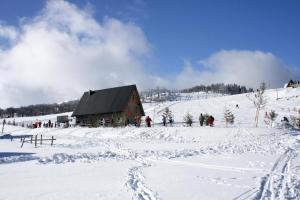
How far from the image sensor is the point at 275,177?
14227mm

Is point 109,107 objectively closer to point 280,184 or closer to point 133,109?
point 133,109

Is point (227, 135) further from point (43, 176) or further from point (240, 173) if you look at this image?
point (43, 176)

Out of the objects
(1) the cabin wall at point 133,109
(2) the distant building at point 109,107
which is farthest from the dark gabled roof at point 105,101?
(1) the cabin wall at point 133,109

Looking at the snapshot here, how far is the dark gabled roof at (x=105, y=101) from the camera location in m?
60.0

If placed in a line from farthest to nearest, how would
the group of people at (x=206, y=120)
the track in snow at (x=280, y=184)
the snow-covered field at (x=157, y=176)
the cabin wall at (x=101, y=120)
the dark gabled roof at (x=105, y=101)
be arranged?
the dark gabled roof at (x=105, y=101) → the cabin wall at (x=101, y=120) → the group of people at (x=206, y=120) → the snow-covered field at (x=157, y=176) → the track in snow at (x=280, y=184)

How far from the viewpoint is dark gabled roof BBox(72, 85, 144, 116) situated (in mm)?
60031

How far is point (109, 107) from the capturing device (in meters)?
61.2

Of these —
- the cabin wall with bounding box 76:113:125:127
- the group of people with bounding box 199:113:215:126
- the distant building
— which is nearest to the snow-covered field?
the group of people with bounding box 199:113:215:126

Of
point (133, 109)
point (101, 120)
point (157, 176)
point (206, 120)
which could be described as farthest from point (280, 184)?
point (101, 120)

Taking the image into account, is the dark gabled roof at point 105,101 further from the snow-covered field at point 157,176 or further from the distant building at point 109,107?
the snow-covered field at point 157,176

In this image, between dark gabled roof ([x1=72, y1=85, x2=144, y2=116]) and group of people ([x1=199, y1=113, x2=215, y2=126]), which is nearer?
group of people ([x1=199, y1=113, x2=215, y2=126])

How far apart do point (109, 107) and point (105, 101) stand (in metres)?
2.27

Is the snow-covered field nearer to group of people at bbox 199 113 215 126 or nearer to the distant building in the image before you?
group of people at bbox 199 113 215 126

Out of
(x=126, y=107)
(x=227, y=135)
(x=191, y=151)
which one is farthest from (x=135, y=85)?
(x=191, y=151)
